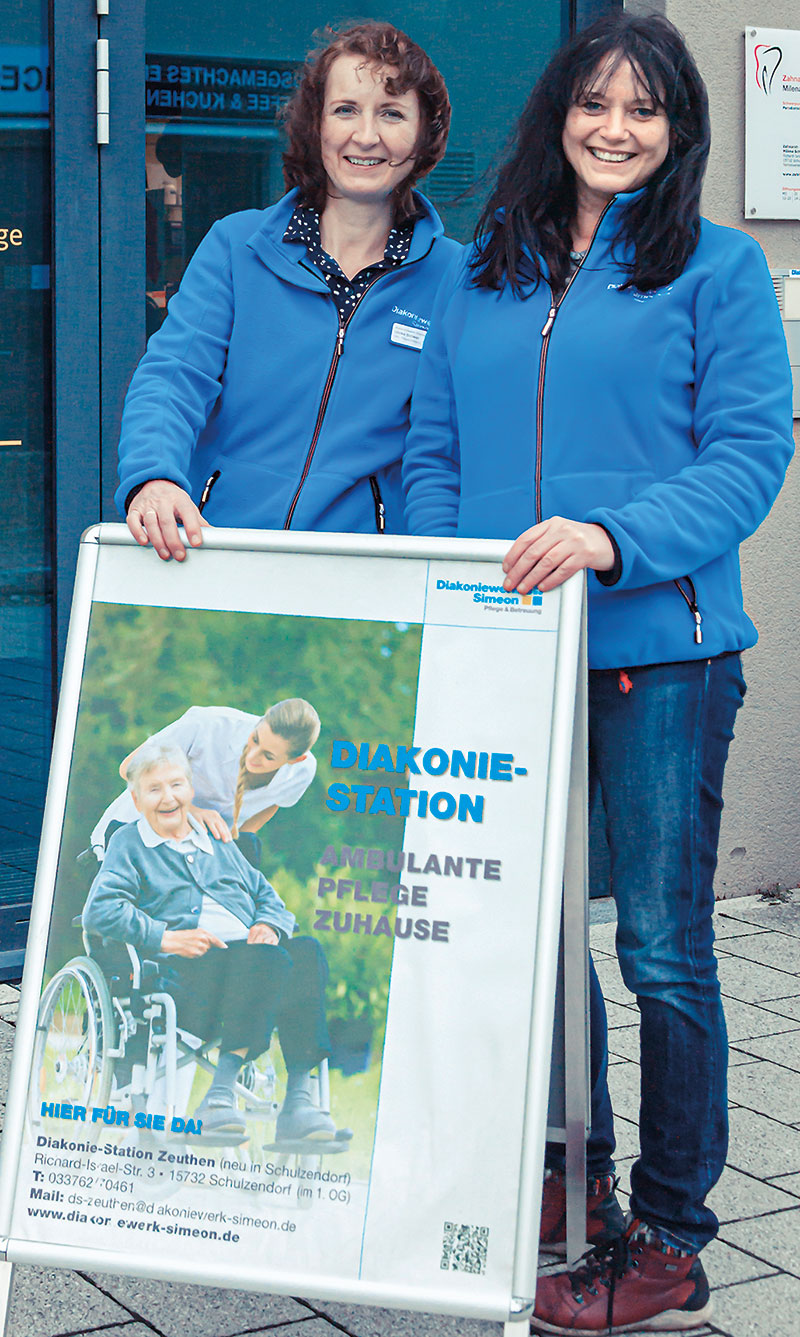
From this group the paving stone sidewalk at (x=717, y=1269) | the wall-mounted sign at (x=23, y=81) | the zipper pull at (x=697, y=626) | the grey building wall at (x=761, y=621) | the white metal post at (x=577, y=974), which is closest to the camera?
the white metal post at (x=577, y=974)

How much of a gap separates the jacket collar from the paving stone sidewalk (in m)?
1.75

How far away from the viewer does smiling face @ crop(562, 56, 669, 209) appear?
2496mm

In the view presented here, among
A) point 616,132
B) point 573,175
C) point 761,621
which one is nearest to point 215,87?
point 573,175

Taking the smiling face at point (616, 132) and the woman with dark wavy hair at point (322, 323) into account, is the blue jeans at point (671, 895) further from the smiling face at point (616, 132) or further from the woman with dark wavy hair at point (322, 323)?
the smiling face at point (616, 132)

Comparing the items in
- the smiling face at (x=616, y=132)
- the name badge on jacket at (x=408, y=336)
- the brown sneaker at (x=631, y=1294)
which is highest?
the smiling face at (x=616, y=132)

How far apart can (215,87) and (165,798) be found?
257 cm

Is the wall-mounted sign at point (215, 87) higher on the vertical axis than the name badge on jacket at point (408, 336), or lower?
higher

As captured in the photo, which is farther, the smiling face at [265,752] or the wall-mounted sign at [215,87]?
the wall-mounted sign at [215,87]

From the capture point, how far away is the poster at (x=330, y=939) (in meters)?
2.21

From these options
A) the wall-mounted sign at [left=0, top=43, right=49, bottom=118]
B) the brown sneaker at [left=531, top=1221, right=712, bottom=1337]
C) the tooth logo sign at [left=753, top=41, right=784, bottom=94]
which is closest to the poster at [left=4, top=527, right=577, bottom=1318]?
the brown sneaker at [left=531, top=1221, right=712, bottom=1337]

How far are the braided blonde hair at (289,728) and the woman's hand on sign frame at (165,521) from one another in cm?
29

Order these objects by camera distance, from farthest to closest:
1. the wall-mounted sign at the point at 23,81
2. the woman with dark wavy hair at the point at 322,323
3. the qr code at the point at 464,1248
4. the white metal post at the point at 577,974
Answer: the wall-mounted sign at the point at 23,81 → the woman with dark wavy hair at the point at 322,323 → the white metal post at the point at 577,974 → the qr code at the point at 464,1248

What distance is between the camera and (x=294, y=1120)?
2248mm

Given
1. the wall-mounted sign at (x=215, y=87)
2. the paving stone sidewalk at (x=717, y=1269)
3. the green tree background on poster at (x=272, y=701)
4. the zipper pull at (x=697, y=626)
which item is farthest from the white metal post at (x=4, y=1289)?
the wall-mounted sign at (x=215, y=87)
